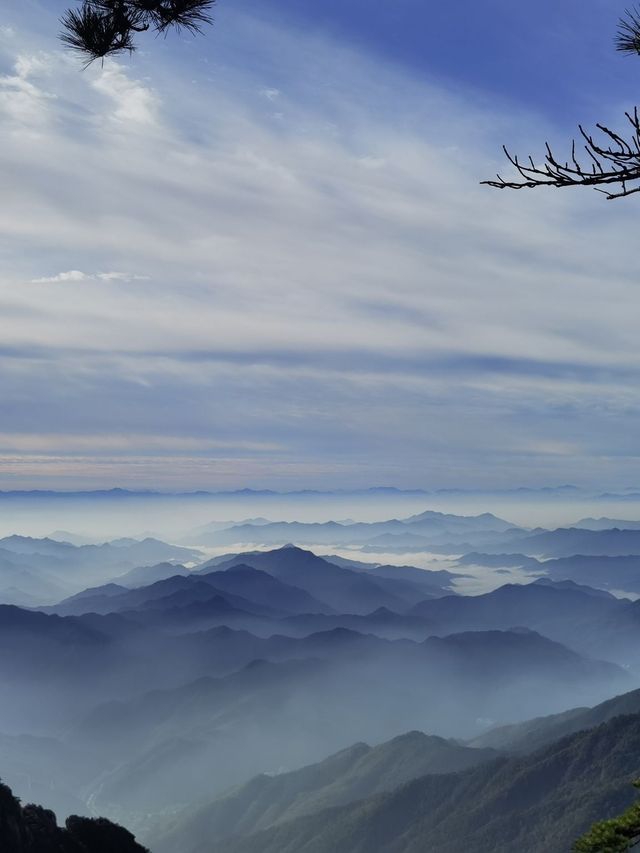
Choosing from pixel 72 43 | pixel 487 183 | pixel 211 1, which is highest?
pixel 211 1

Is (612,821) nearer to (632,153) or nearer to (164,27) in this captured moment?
(632,153)

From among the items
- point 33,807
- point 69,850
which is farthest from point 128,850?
point 33,807

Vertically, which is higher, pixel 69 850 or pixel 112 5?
pixel 112 5

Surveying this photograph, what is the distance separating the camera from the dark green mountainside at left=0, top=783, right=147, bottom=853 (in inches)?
3504

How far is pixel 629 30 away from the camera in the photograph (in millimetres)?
12773

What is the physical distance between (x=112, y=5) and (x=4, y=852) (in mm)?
93913

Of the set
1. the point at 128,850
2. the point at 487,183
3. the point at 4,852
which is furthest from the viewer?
the point at 128,850

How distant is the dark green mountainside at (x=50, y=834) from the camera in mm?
89000

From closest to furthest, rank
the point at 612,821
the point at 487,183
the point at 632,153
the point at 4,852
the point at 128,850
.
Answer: the point at 632,153 < the point at 487,183 < the point at 612,821 < the point at 4,852 < the point at 128,850

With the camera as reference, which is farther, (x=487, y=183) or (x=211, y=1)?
(x=211, y=1)

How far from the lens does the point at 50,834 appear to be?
92.7 m

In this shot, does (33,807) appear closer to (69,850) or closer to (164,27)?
(69,850)

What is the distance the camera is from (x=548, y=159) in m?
10.3

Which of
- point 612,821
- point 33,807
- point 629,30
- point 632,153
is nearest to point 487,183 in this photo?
point 632,153
